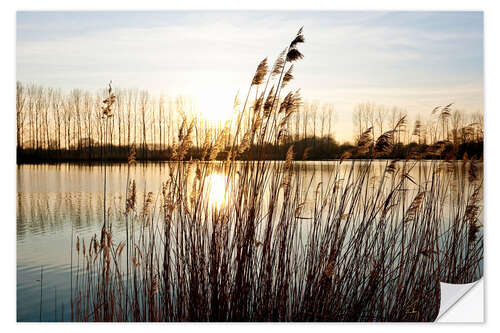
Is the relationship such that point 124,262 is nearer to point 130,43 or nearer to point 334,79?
point 130,43

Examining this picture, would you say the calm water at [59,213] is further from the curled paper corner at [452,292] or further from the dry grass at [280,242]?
the curled paper corner at [452,292]

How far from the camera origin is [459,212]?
119 inches

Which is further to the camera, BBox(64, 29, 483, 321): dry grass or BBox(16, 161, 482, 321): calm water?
BBox(16, 161, 482, 321): calm water

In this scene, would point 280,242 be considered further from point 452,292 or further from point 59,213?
point 59,213

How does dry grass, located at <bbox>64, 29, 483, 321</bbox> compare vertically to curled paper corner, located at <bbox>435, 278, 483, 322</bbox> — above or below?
above

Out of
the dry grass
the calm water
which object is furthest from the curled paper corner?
the calm water

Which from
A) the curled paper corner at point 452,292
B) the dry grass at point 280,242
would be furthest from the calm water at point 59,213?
the curled paper corner at point 452,292

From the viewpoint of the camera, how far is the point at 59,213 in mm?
3010

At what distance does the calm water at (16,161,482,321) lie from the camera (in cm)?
287

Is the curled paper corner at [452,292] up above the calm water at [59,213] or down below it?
below

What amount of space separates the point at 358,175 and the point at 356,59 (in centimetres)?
77

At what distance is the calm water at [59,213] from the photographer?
2.87 meters

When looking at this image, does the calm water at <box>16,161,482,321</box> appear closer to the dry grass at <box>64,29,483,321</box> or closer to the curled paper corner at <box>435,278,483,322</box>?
the dry grass at <box>64,29,483,321</box>
